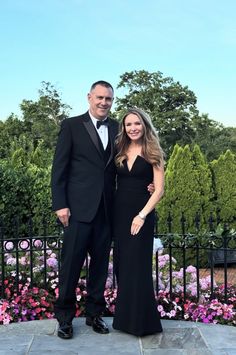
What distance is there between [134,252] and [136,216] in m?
0.28

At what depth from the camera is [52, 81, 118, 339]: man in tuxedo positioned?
3.38 m

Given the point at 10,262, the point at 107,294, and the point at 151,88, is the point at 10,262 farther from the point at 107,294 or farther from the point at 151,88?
the point at 151,88

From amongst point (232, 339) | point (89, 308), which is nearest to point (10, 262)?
point (89, 308)

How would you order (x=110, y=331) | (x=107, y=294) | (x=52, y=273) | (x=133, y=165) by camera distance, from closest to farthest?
(x=133, y=165) < (x=110, y=331) < (x=107, y=294) < (x=52, y=273)

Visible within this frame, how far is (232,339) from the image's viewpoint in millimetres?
3521

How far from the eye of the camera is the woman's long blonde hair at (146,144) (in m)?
3.37

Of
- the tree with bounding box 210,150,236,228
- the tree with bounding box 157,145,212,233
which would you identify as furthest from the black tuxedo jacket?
the tree with bounding box 210,150,236,228

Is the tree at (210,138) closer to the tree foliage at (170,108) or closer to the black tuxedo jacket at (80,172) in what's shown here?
the tree foliage at (170,108)

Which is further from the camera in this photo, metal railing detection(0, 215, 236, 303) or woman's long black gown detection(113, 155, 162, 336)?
metal railing detection(0, 215, 236, 303)

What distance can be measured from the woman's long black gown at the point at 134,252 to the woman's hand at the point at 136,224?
3cm

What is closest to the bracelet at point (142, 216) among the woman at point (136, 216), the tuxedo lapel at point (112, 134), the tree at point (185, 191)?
the woman at point (136, 216)

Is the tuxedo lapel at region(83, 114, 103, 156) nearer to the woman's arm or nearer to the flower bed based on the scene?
the woman's arm

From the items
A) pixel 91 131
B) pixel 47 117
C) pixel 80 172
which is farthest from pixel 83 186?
pixel 47 117

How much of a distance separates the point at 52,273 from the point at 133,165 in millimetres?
1984
